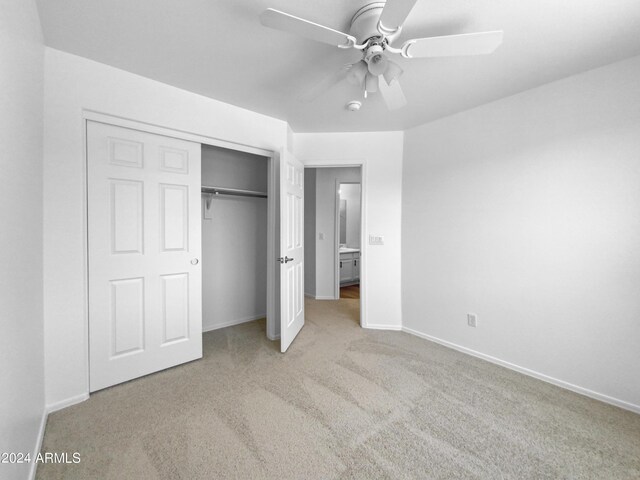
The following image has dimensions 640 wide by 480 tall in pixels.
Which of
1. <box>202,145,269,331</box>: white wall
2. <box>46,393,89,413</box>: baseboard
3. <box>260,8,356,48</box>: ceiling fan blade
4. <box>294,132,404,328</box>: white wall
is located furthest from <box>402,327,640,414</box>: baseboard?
<box>46,393,89,413</box>: baseboard

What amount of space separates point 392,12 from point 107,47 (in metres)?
1.83

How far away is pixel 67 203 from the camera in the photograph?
1.75 m

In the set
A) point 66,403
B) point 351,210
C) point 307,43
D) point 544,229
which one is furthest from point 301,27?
point 351,210

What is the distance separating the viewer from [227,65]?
1.89m

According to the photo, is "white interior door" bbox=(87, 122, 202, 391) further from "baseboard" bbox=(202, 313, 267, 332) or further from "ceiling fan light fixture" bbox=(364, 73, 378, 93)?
"ceiling fan light fixture" bbox=(364, 73, 378, 93)

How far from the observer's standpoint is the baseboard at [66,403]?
66.6 inches

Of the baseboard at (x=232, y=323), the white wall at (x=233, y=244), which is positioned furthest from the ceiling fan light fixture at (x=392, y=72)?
the baseboard at (x=232, y=323)

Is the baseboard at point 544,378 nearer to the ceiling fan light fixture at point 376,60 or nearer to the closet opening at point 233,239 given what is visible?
the closet opening at point 233,239

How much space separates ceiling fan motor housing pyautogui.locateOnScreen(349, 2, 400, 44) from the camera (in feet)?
4.33

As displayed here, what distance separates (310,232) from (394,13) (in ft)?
12.3

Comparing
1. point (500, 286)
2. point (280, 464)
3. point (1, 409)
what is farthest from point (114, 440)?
point (500, 286)

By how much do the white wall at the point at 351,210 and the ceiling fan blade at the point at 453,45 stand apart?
16.4 feet

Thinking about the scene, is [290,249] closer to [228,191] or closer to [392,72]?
[228,191]

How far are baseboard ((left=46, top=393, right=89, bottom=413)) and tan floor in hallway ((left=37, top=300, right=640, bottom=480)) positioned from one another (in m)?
0.04
